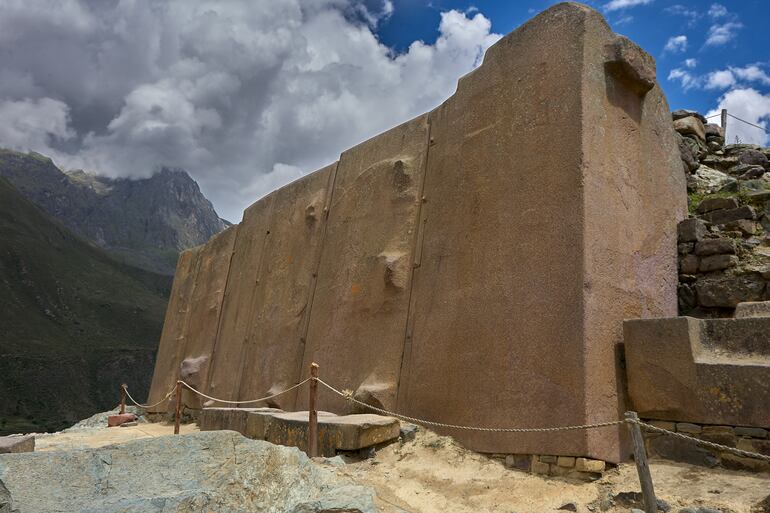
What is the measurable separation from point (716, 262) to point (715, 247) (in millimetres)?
154

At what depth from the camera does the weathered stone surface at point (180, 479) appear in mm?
2832

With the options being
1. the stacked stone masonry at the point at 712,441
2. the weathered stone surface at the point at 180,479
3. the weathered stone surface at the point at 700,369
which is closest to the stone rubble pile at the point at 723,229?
the weathered stone surface at the point at 700,369

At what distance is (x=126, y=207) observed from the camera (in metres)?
98.6

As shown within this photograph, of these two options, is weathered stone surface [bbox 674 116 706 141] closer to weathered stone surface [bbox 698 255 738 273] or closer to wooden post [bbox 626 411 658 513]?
weathered stone surface [bbox 698 255 738 273]

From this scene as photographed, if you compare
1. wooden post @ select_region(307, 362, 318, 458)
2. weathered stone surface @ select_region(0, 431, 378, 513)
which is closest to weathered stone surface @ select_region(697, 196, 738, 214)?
wooden post @ select_region(307, 362, 318, 458)

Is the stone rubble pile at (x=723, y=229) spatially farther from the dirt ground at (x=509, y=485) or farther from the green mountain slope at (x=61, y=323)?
the green mountain slope at (x=61, y=323)

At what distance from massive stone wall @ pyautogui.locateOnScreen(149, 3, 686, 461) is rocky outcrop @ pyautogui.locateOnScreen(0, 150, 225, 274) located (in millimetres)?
79778

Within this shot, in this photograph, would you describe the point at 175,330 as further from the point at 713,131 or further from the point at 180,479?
the point at 713,131

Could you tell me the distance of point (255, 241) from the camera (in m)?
11.3

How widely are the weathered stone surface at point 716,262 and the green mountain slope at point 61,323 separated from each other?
2920 cm

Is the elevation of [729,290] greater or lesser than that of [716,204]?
lesser

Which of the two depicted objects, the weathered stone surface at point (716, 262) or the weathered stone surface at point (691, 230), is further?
the weathered stone surface at point (691, 230)

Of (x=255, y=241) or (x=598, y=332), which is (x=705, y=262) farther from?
(x=255, y=241)

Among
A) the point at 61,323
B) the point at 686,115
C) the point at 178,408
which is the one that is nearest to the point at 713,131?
the point at 686,115
